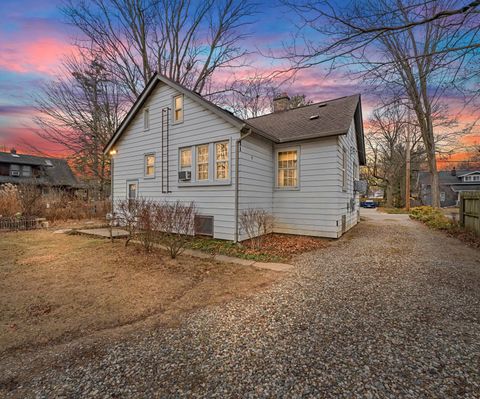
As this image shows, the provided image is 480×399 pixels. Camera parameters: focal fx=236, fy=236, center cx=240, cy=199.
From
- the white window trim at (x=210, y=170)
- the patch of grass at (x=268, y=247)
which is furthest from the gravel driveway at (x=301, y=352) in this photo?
the white window trim at (x=210, y=170)

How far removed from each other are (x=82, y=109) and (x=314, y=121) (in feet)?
51.3

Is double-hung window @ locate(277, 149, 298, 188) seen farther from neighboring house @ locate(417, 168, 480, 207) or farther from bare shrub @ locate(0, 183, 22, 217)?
neighboring house @ locate(417, 168, 480, 207)

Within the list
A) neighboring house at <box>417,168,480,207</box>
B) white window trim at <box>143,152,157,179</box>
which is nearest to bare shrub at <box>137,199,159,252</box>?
white window trim at <box>143,152,157,179</box>

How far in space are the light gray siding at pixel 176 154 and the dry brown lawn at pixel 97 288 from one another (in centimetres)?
279

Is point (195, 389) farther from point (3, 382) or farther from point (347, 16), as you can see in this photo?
point (347, 16)

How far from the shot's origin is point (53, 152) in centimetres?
1703

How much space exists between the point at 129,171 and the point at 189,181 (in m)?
4.15

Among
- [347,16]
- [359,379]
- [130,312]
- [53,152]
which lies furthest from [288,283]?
[53,152]

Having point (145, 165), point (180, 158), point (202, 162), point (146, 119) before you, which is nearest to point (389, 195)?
point (202, 162)

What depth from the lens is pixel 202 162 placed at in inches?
365

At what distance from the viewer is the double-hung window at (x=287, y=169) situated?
969 cm

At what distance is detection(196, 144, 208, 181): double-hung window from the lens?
920cm

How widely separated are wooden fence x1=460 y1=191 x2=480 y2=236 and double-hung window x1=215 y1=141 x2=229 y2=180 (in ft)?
30.2

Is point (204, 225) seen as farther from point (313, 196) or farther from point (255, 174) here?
point (313, 196)
